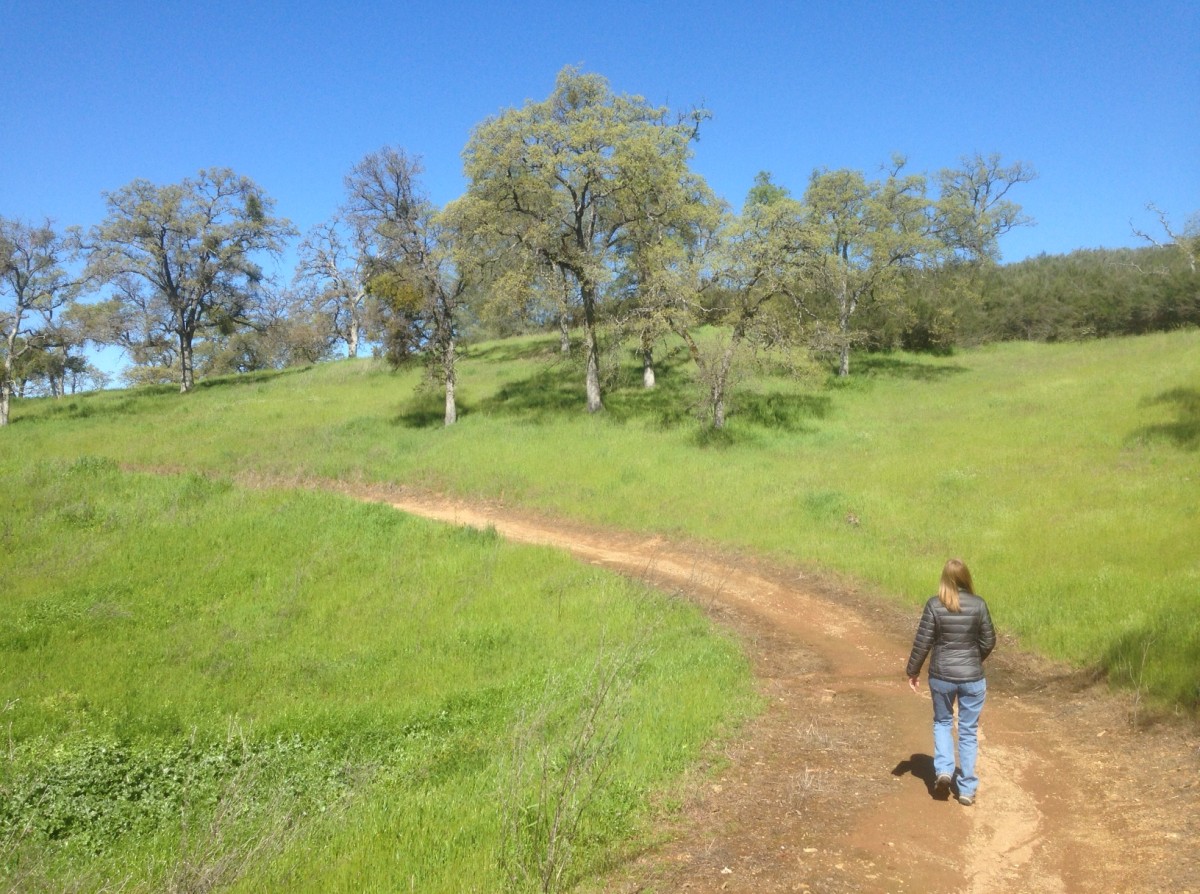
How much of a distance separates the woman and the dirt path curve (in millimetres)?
326

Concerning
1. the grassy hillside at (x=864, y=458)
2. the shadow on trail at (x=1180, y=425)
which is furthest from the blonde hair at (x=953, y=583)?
the shadow on trail at (x=1180, y=425)

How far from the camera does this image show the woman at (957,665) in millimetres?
5836

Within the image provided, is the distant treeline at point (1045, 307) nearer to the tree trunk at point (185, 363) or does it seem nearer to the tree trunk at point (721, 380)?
the tree trunk at point (721, 380)

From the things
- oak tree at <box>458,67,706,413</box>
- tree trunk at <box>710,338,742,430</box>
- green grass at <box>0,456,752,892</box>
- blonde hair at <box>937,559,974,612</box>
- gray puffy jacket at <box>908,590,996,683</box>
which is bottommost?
green grass at <box>0,456,752,892</box>

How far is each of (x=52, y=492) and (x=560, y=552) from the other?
430 inches

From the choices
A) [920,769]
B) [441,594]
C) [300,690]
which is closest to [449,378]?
[441,594]

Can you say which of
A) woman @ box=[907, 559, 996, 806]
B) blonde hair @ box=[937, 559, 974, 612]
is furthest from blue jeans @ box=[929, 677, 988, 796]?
blonde hair @ box=[937, 559, 974, 612]

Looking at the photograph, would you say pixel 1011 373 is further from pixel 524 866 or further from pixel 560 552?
pixel 524 866

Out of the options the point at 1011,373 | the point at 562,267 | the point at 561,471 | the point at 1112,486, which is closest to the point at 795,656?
the point at 1112,486

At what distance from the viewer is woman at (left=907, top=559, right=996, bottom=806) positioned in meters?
5.84

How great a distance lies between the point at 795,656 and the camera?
387 inches

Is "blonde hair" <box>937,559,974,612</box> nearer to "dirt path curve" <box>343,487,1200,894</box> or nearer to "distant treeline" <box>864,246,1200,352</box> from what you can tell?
"dirt path curve" <box>343,487,1200,894</box>

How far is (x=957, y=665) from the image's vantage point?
5906mm

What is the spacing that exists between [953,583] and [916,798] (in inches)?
66.9
